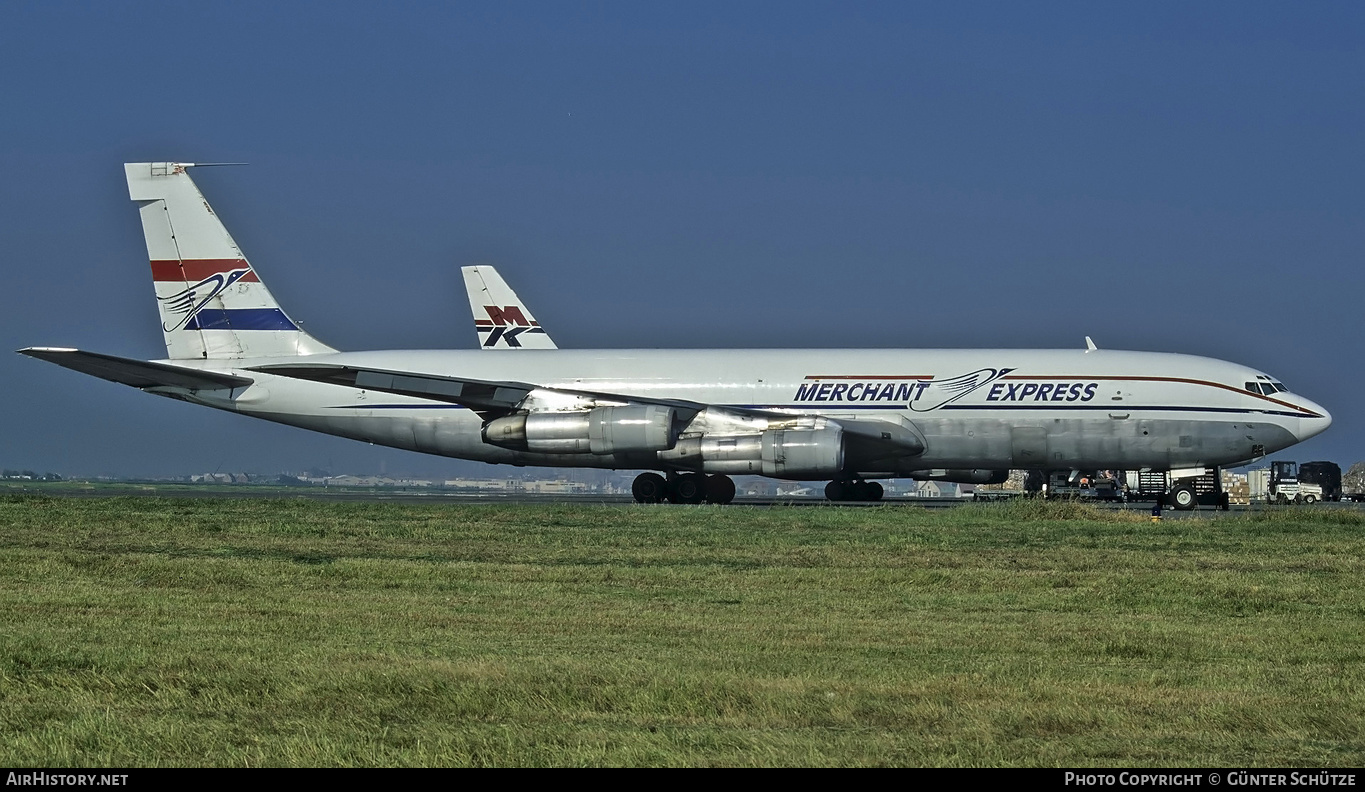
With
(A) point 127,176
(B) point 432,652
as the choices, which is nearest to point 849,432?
(A) point 127,176

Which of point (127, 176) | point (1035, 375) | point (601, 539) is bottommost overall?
point (601, 539)

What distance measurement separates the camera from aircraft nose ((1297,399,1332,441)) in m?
34.2

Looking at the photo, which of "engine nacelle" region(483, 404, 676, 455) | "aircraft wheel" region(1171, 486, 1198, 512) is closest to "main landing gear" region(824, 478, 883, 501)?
"engine nacelle" region(483, 404, 676, 455)

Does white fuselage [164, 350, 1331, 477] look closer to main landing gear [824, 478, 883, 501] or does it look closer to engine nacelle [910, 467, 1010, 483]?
main landing gear [824, 478, 883, 501]

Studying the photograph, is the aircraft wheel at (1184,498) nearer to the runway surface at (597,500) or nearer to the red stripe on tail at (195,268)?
the runway surface at (597,500)

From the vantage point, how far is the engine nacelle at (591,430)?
34969 millimetres

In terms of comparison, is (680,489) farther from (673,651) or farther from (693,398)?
(673,651)

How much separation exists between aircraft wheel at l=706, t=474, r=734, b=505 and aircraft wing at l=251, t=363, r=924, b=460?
8.21 feet

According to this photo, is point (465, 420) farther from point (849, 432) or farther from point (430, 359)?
point (849, 432)

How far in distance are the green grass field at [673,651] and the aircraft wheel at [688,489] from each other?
15342mm

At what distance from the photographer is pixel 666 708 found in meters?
8.34

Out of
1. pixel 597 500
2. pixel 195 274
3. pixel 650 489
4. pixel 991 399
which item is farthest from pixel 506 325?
pixel 991 399

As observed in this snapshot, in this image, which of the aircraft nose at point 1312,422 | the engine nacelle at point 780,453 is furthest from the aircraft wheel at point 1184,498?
the engine nacelle at point 780,453

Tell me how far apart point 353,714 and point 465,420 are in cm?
3011
